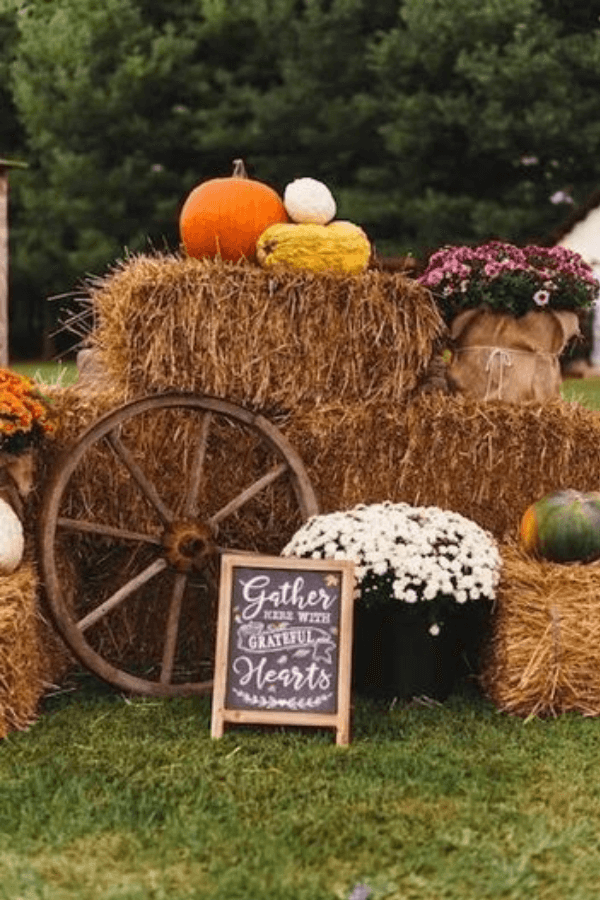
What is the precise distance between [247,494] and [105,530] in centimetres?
56

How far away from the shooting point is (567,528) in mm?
5285

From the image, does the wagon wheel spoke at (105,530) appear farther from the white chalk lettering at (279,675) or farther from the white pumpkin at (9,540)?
the white chalk lettering at (279,675)

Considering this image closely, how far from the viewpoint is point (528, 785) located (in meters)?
4.22

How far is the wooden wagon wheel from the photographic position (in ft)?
17.8

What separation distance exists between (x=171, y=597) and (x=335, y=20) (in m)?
22.3

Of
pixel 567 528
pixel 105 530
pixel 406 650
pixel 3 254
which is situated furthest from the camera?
pixel 3 254

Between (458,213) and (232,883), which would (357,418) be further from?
(458,213)

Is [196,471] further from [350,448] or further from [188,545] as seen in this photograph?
[350,448]

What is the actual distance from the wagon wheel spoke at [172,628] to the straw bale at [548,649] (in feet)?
3.89

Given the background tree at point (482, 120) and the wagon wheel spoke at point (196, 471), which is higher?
the background tree at point (482, 120)

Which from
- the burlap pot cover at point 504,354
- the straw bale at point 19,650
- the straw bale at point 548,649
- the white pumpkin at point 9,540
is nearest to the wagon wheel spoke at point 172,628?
the straw bale at point 19,650

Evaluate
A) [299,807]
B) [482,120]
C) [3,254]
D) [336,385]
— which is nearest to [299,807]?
[299,807]

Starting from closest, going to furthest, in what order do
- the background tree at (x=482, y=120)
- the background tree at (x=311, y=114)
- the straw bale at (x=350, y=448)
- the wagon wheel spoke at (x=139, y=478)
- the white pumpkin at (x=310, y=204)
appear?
the wagon wheel spoke at (x=139, y=478), the straw bale at (x=350, y=448), the white pumpkin at (x=310, y=204), the background tree at (x=482, y=120), the background tree at (x=311, y=114)

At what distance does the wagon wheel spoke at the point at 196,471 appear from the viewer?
5.47 metres
